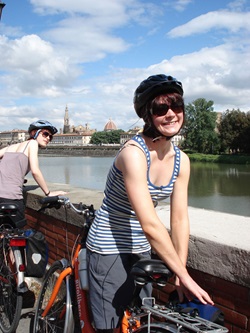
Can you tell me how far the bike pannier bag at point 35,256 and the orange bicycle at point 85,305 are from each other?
0.95ft

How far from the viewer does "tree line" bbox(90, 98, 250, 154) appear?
6706 cm

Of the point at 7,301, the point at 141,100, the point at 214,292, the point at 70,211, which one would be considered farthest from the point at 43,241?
the point at 141,100

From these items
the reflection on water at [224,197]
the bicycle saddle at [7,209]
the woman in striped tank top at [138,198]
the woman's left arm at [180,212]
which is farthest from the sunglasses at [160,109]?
the reflection on water at [224,197]

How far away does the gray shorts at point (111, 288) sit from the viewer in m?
1.88

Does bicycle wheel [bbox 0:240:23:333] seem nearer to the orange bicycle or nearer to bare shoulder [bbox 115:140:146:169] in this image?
the orange bicycle

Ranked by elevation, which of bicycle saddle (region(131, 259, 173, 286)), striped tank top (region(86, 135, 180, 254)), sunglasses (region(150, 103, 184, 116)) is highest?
sunglasses (region(150, 103, 184, 116))

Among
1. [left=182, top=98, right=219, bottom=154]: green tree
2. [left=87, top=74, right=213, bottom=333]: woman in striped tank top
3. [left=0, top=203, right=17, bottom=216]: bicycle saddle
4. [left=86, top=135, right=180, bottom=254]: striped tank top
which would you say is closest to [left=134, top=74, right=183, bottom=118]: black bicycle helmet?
[left=87, top=74, right=213, bottom=333]: woman in striped tank top

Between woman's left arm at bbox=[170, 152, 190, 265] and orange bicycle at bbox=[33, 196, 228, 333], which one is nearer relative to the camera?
orange bicycle at bbox=[33, 196, 228, 333]

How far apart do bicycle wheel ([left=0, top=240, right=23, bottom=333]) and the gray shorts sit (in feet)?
4.13

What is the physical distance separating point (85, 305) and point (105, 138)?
463 ft

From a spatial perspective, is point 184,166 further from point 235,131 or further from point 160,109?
point 235,131

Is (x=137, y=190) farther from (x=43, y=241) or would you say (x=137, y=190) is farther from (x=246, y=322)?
(x=43, y=241)

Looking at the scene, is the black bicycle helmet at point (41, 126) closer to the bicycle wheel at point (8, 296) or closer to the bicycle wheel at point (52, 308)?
the bicycle wheel at point (8, 296)

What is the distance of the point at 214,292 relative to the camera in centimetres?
200
